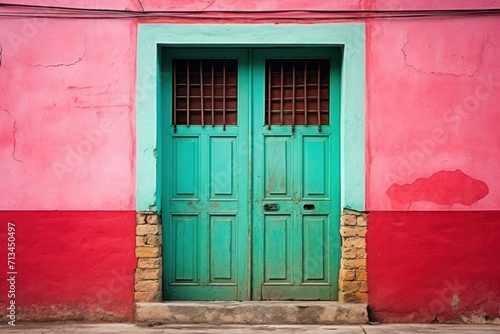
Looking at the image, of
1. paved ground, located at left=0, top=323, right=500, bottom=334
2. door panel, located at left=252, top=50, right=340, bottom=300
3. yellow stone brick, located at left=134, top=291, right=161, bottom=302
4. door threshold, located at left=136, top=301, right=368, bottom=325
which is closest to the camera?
paved ground, located at left=0, top=323, right=500, bottom=334

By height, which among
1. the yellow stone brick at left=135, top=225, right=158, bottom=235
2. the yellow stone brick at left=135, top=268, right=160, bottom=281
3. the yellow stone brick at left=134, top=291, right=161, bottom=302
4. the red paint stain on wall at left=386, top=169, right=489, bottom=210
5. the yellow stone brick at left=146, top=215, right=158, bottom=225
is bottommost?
the yellow stone brick at left=134, top=291, right=161, bottom=302

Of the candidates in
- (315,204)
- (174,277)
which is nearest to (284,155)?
(315,204)

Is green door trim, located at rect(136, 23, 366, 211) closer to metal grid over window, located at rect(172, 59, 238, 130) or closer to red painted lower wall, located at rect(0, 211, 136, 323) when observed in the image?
metal grid over window, located at rect(172, 59, 238, 130)

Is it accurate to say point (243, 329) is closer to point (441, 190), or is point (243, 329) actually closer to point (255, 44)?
point (441, 190)

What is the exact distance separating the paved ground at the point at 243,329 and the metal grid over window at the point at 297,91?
2.07 meters

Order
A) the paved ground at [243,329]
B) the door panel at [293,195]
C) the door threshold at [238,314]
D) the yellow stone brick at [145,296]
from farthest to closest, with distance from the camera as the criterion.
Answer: the door panel at [293,195] < the yellow stone brick at [145,296] < the door threshold at [238,314] < the paved ground at [243,329]

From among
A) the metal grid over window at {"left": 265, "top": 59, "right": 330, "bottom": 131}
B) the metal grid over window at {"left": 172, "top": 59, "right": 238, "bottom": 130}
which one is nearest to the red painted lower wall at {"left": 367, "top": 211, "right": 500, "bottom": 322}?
the metal grid over window at {"left": 265, "top": 59, "right": 330, "bottom": 131}

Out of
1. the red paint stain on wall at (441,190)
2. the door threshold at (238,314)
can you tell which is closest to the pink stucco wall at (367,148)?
the red paint stain on wall at (441,190)

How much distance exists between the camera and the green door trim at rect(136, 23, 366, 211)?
6.52 metres

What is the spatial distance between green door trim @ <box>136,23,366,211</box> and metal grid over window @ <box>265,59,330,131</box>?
299mm

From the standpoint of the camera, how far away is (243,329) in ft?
20.4

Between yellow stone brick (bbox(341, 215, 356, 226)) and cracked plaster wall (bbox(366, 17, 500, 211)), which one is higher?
cracked plaster wall (bbox(366, 17, 500, 211))

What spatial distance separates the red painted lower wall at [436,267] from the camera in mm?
6430

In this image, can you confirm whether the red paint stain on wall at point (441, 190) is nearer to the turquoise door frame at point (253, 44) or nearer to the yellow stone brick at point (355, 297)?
the turquoise door frame at point (253, 44)
